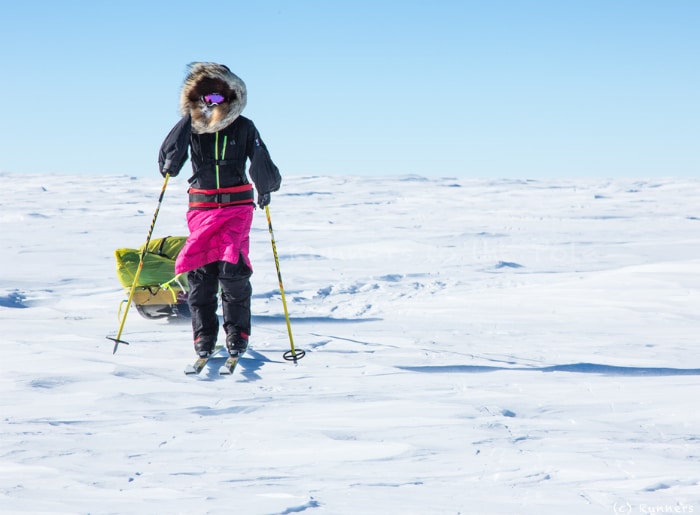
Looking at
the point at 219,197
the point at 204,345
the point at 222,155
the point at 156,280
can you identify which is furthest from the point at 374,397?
the point at 156,280

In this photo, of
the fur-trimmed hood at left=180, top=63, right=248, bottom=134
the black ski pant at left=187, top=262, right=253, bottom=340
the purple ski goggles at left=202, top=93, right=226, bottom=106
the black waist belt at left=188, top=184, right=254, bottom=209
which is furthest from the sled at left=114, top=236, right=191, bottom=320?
the purple ski goggles at left=202, top=93, right=226, bottom=106

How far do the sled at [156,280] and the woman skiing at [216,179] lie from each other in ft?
2.76

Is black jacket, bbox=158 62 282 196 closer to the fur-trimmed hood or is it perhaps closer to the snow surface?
the fur-trimmed hood

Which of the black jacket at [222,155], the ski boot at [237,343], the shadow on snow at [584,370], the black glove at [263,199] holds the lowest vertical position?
the shadow on snow at [584,370]

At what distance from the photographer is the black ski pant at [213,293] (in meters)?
4.53

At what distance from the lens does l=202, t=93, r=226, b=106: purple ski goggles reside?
14.1 ft

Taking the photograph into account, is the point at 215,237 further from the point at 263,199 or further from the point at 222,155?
the point at 222,155

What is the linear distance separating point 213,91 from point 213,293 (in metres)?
1.20

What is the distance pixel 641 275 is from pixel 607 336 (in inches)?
114

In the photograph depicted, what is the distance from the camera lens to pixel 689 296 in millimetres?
7043

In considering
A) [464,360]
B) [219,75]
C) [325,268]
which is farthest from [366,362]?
[325,268]

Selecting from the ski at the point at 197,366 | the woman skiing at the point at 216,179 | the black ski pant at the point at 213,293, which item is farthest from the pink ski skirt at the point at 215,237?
the ski at the point at 197,366

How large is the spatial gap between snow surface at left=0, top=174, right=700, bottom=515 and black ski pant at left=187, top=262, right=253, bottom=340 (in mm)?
254

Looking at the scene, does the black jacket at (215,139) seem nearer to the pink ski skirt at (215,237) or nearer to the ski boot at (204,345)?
the pink ski skirt at (215,237)
